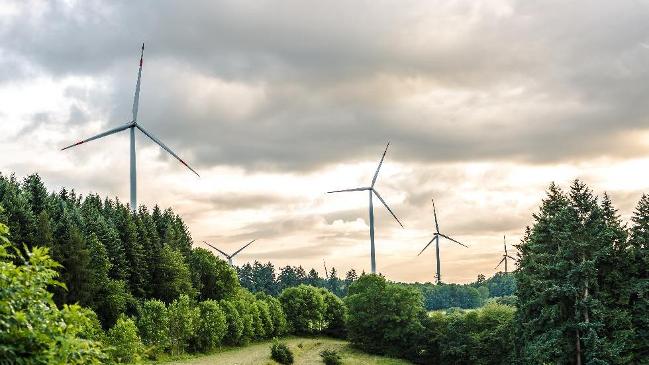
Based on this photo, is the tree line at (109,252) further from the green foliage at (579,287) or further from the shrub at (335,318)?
the green foliage at (579,287)

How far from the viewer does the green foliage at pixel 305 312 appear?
489 ft

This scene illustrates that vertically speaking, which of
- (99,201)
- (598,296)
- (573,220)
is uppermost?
(99,201)

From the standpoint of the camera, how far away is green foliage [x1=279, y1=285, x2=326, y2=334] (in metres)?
149

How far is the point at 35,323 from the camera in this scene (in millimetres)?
16203

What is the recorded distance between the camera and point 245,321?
412 ft

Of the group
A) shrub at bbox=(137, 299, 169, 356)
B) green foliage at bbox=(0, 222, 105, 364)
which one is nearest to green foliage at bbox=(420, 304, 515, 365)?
shrub at bbox=(137, 299, 169, 356)

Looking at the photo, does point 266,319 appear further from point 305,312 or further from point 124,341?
point 124,341

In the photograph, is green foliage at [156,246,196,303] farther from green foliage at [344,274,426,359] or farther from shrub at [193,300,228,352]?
green foliage at [344,274,426,359]

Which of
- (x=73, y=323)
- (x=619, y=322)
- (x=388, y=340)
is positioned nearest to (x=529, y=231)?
(x=619, y=322)

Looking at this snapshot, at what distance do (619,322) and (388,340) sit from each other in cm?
5629

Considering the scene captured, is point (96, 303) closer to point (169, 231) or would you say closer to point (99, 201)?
point (169, 231)

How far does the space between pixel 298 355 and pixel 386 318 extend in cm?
2099

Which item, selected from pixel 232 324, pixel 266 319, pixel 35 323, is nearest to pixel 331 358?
pixel 232 324

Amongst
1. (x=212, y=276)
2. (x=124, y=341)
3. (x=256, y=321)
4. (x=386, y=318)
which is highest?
(x=212, y=276)
